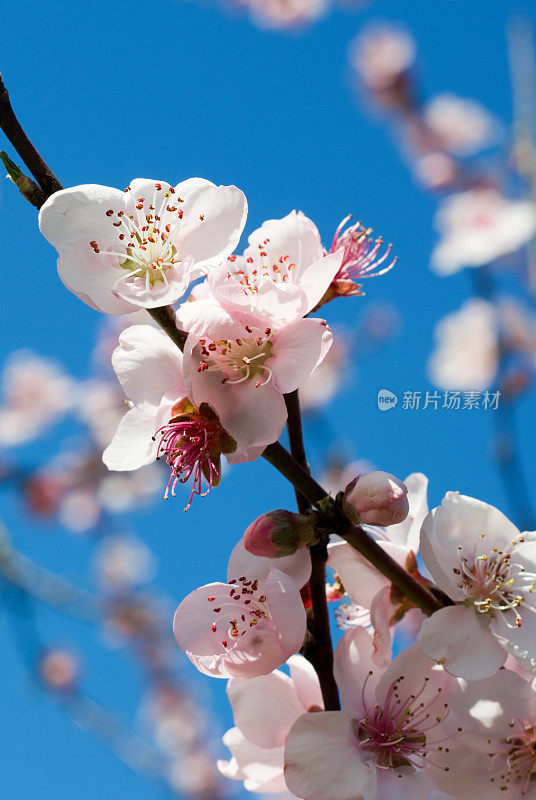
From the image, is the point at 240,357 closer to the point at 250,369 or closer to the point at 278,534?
the point at 250,369

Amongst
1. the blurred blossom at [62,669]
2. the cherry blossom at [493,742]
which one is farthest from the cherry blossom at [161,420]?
the blurred blossom at [62,669]

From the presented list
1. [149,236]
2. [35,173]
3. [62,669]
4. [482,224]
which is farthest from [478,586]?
[62,669]

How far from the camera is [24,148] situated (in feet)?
2.85

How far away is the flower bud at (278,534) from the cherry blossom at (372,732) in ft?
0.56

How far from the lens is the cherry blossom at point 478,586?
0.97m

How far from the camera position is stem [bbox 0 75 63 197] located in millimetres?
862

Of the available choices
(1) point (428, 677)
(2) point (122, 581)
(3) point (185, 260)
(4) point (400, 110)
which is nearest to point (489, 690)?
(1) point (428, 677)

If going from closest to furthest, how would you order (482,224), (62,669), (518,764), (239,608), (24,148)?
(24,148)
(239,608)
(518,764)
(482,224)
(62,669)

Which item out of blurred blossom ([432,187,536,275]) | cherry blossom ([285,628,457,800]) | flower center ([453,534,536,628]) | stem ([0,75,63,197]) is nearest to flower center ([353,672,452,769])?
cherry blossom ([285,628,457,800])

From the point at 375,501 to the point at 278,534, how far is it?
4.5 inches

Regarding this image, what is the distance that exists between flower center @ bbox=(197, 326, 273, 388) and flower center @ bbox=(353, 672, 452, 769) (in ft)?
1.36

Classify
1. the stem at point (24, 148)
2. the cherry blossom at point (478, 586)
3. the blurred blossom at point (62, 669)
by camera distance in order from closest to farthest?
the stem at point (24, 148), the cherry blossom at point (478, 586), the blurred blossom at point (62, 669)

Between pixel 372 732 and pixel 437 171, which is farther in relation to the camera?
pixel 437 171

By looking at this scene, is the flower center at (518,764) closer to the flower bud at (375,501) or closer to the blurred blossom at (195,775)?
the flower bud at (375,501)
